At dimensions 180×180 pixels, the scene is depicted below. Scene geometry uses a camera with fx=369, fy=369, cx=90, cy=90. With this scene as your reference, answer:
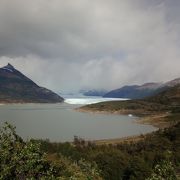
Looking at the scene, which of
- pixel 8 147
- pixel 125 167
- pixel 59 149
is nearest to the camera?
pixel 8 147

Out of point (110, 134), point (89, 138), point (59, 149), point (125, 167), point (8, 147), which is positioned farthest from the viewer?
point (110, 134)

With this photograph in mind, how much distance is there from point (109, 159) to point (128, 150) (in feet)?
89.7

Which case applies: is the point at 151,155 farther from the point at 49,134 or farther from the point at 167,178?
the point at 49,134

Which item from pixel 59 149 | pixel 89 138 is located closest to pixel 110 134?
pixel 89 138

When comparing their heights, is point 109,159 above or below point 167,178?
below

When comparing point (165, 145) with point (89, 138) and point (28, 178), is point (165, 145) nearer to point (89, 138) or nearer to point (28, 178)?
point (89, 138)

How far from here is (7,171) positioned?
16297 mm

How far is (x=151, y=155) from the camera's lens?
70062 mm

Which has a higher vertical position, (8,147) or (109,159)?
(8,147)

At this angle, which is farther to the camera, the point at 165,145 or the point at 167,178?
the point at 165,145

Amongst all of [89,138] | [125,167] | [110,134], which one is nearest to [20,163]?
[125,167]

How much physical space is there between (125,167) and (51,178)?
41.9 metres

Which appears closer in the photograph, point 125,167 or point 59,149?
point 125,167

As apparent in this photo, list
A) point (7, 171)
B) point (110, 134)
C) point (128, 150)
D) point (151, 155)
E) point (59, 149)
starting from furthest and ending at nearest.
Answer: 1. point (110, 134)
2. point (128, 150)
3. point (59, 149)
4. point (151, 155)
5. point (7, 171)
